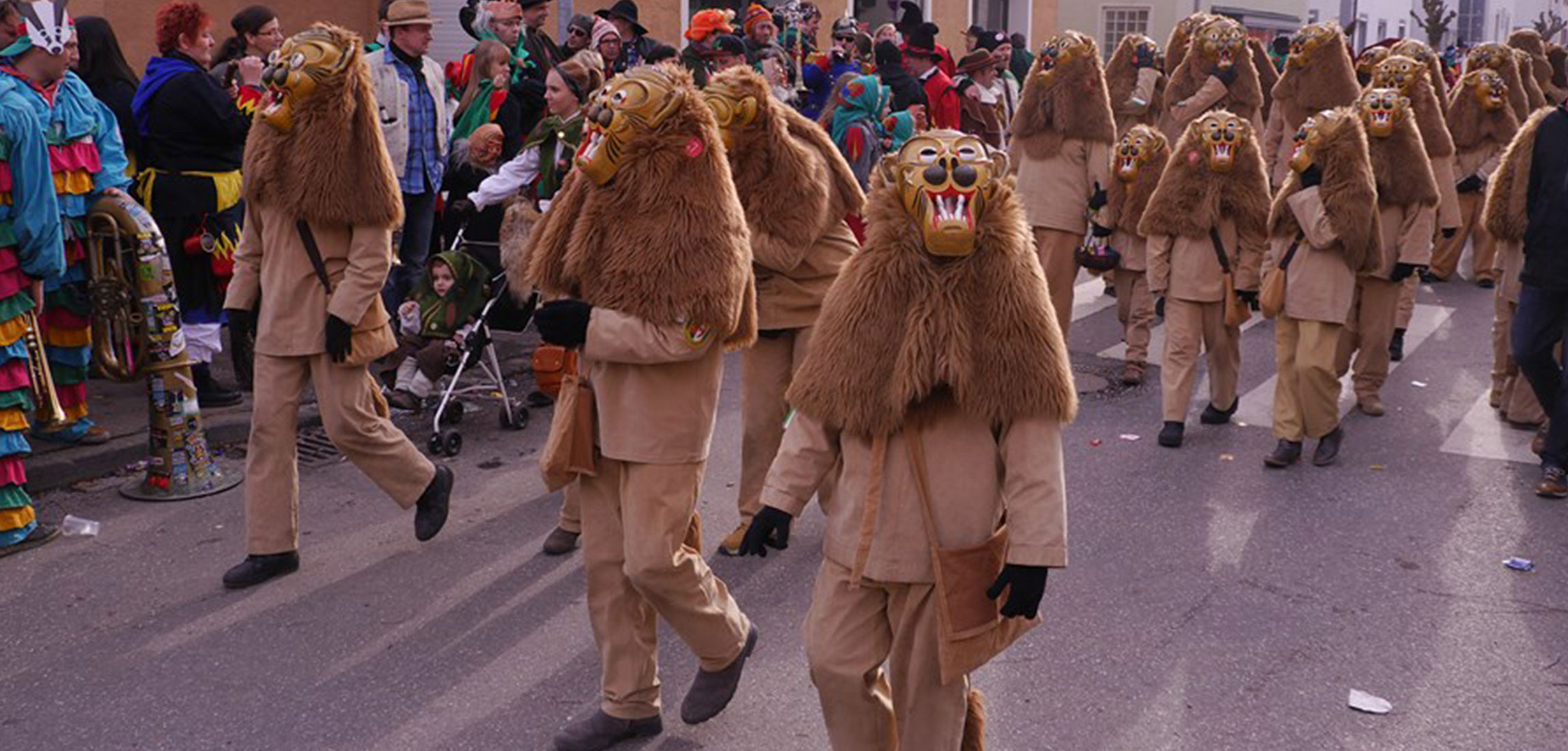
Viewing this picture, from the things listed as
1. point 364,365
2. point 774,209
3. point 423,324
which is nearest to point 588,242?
point 774,209

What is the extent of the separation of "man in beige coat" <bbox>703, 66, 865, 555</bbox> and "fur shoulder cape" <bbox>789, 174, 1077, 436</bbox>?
1.84 metres

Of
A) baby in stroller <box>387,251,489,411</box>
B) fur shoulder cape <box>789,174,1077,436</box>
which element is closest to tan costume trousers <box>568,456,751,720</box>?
fur shoulder cape <box>789,174,1077,436</box>

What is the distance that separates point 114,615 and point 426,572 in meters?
1.16

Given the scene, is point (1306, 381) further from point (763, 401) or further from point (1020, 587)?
point (1020, 587)

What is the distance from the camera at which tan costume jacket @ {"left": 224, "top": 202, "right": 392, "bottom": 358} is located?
18.9ft

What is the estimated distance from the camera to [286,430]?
5.87 meters

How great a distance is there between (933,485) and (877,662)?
1.51ft

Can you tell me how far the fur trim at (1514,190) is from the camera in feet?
25.1

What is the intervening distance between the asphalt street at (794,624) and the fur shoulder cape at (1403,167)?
1.47 m

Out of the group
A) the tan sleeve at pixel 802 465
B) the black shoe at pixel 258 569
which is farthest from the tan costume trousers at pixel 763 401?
the tan sleeve at pixel 802 465

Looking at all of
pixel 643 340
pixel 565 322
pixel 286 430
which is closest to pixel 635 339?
pixel 643 340

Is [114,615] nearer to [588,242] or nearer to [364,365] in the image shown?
[364,365]

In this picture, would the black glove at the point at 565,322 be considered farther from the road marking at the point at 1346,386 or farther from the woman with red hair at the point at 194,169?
the road marking at the point at 1346,386

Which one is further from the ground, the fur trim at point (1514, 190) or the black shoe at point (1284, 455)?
the fur trim at point (1514, 190)
